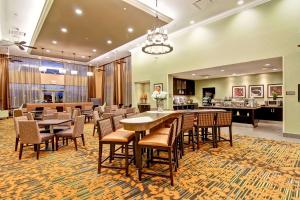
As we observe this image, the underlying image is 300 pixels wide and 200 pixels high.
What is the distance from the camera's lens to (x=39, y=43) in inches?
343

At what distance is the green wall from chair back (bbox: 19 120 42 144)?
20.9 ft

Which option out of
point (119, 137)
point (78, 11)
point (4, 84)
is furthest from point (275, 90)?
point (4, 84)

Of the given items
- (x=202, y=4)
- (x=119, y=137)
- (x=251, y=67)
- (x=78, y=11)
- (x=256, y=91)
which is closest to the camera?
(x=119, y=137)

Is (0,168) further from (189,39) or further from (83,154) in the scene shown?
(189,39)

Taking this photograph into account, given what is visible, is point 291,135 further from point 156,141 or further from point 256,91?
point 156,141

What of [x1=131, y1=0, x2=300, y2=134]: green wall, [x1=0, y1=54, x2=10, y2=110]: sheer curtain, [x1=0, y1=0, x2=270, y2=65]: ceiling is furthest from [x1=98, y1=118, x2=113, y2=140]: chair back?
[x1=0, y1=54, x2=10, y2=110]: sheer curtain

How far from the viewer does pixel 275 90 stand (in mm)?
8438

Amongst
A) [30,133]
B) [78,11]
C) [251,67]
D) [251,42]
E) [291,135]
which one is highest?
[78,11]

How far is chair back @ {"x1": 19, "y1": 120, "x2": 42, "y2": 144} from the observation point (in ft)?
12.1

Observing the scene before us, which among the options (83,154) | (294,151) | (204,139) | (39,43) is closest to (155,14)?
(204,139)

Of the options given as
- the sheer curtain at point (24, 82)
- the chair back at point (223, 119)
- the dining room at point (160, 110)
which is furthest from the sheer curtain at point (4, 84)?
the chair back at point (223, 119)

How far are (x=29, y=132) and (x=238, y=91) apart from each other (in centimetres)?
977

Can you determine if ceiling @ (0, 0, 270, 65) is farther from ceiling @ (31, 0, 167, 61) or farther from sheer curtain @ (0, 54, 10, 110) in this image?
sheer curtain @ (0, 54, 10, 110)

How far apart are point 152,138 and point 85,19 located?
5443 mm
